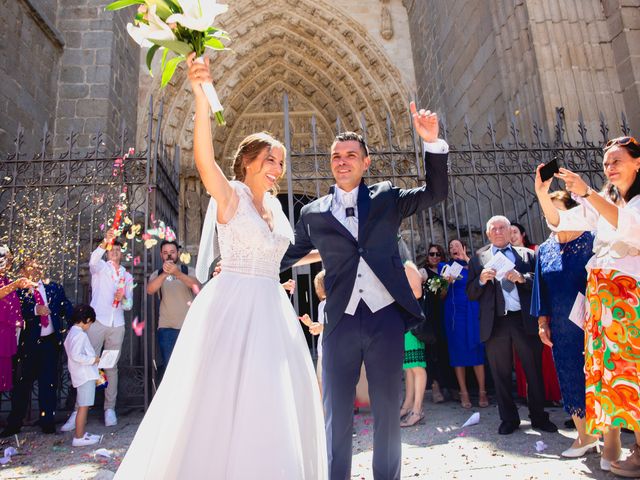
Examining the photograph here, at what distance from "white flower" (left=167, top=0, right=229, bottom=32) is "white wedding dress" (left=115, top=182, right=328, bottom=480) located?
0.71m

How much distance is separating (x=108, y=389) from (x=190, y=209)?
A: 551 centimetres

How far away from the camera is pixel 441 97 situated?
34.8 feet

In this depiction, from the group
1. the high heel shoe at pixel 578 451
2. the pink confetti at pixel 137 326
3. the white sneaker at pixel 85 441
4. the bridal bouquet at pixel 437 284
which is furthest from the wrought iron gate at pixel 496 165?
the high heel shoe at pixel 578 451

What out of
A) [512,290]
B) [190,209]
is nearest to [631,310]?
[512,290]

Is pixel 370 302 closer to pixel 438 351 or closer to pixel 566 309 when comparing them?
pixel 566 309

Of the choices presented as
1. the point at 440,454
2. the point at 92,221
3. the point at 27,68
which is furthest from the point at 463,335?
the point at 27,68

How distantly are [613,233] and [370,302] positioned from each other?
58.1 inches

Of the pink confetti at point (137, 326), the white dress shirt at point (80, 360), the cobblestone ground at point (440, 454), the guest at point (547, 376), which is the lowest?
the cobblestone ground at point (440, 454)

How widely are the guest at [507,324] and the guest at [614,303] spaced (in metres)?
1.04

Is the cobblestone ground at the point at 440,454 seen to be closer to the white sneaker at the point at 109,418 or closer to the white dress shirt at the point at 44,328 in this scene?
the white sneaker at the point at 109,418

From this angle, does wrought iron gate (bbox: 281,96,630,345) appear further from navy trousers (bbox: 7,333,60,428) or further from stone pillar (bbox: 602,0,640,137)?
navy trousers (bbox: 7,333,60,428)

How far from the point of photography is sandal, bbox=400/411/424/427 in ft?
14.1

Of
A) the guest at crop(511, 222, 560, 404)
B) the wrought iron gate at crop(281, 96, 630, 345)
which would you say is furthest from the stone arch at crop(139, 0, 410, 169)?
the guest at crop(511, 222, 560, 404)

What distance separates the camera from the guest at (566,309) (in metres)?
3.10
